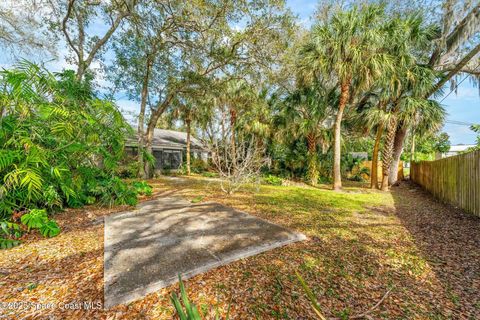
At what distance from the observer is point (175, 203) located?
588 cm

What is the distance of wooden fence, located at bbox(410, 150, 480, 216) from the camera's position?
4.56 m

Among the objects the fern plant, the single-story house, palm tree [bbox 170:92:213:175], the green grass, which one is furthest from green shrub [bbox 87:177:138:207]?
the single-story house

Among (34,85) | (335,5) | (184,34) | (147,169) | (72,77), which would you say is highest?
(335,5)

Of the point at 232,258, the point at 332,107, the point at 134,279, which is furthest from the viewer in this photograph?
the point at 332,107

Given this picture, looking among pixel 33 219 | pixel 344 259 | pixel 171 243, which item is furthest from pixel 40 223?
pixel 344 259

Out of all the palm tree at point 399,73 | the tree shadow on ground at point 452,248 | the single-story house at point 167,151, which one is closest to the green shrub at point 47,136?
the tree shadow on ground at point 452,248

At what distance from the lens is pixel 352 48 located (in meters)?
7.98

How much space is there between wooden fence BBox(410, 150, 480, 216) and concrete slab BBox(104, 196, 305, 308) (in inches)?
174

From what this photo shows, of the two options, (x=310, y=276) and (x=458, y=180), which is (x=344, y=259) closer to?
(x=310, y=276)

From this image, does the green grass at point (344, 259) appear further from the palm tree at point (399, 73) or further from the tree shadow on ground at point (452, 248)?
the palm tree at point (399, 73)

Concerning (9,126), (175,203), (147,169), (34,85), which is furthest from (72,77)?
(147,169)

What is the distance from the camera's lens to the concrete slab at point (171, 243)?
7.38 ft

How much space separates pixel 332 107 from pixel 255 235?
10.4 meters

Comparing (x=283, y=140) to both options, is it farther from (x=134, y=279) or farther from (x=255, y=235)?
(x=134, y=279)
